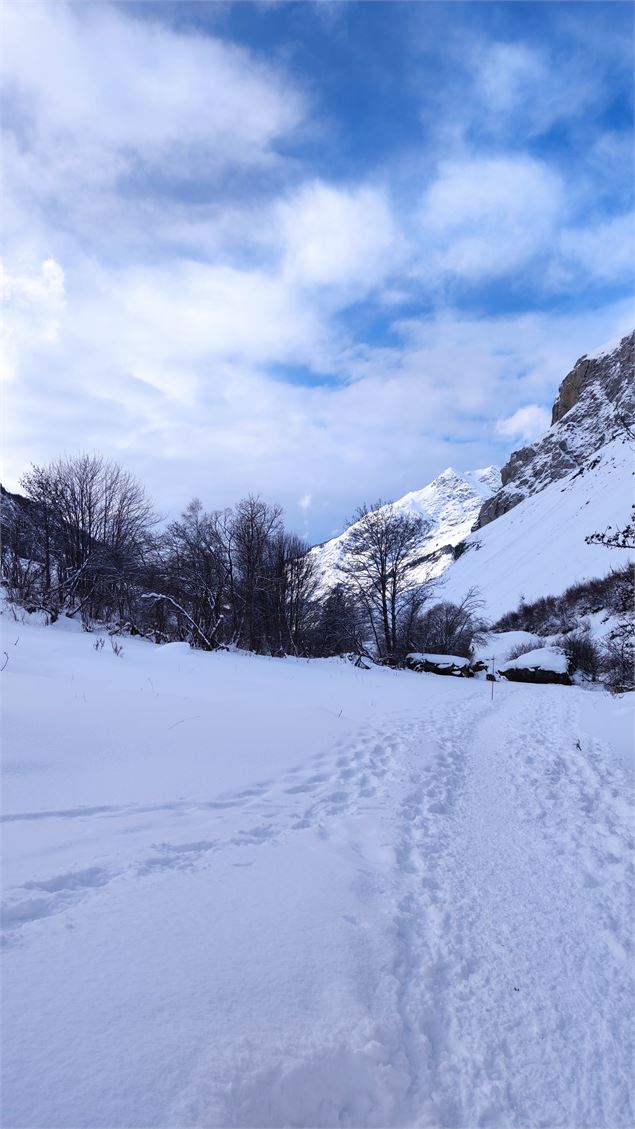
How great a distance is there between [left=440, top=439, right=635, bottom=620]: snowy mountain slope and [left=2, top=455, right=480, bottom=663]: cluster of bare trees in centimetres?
1338

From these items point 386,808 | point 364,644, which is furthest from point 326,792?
point 364,644

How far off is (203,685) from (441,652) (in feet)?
66.5

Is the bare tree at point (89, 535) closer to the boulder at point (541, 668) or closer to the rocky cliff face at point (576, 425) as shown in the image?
the boulder at point (541, 668)

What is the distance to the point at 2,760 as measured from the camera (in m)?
3.58

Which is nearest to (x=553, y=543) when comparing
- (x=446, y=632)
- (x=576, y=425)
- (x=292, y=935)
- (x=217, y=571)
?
(x=446, y=632)

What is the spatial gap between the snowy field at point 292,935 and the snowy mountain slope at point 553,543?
104 feet

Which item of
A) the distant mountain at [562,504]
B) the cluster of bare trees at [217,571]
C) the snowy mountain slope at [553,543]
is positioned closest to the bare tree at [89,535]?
the cluster of bare trees at [217,571]

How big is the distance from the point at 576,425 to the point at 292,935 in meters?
85.0

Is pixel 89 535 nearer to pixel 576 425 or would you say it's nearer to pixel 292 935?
pixel 292 935

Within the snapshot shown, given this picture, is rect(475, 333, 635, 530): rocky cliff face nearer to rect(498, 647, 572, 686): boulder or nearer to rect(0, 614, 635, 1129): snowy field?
rect(498, 647, 572, 686): boulder

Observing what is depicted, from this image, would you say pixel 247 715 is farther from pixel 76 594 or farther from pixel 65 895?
pixel 76 594

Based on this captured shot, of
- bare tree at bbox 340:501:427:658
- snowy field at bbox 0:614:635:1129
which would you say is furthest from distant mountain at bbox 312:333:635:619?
snowy field at bbox 0:614:635:1129

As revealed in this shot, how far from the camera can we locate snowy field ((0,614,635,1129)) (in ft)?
5.38

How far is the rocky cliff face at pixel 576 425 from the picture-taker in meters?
68.3
